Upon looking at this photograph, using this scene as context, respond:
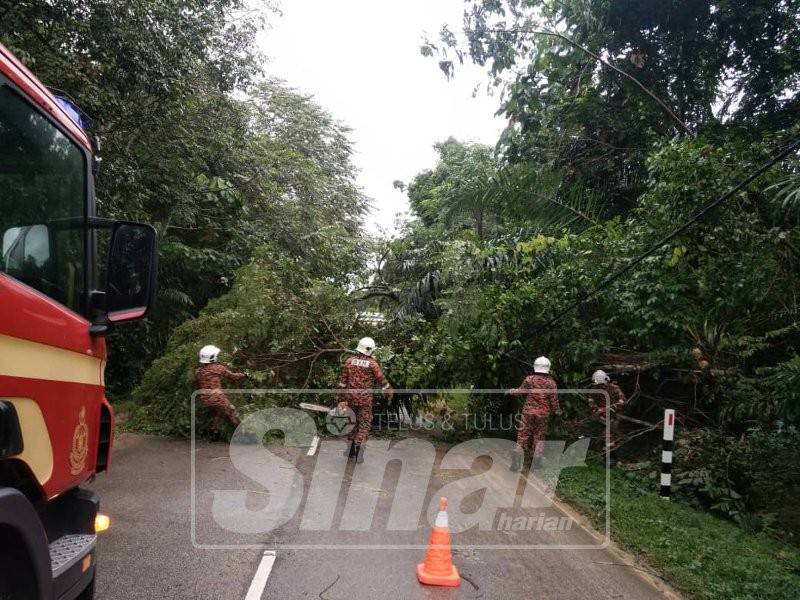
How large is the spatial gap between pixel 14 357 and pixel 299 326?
29.2 ft

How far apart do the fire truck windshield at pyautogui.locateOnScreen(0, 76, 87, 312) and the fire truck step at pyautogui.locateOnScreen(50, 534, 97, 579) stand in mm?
1011

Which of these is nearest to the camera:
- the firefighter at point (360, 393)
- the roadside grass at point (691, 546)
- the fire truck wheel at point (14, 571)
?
the fire truck wheel at point (14, 571)

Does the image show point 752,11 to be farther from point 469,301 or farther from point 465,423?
point 465,423

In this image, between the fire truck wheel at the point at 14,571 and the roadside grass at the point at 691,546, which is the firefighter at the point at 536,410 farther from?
the fire truck wheel at the point at 14,571

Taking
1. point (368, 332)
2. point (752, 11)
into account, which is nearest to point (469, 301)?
point (368, 332)

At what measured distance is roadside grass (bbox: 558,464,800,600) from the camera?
5.12 m

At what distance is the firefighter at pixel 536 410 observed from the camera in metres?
8.95

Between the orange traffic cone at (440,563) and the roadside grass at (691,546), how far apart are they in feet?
6.07

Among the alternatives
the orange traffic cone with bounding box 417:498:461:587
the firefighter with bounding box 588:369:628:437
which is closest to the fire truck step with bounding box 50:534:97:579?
the orange traffic cone with bounding box 417:498:461:587

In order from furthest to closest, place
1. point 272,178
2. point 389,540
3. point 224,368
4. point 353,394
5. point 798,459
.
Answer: point 272,178 < point 224,368 < point 353,394 < point 798,459 < point 389,540

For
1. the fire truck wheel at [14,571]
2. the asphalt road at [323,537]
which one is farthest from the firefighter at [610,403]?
the fire truck wheel at [14,571]

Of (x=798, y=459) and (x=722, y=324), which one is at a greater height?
(x=722, y=324)

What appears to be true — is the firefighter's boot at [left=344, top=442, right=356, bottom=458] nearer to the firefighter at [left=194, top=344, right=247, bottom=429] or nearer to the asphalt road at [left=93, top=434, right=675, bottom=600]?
the asphalt road at [left=93, top=434, right=675, bottom=600]

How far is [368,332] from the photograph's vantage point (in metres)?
11.8
